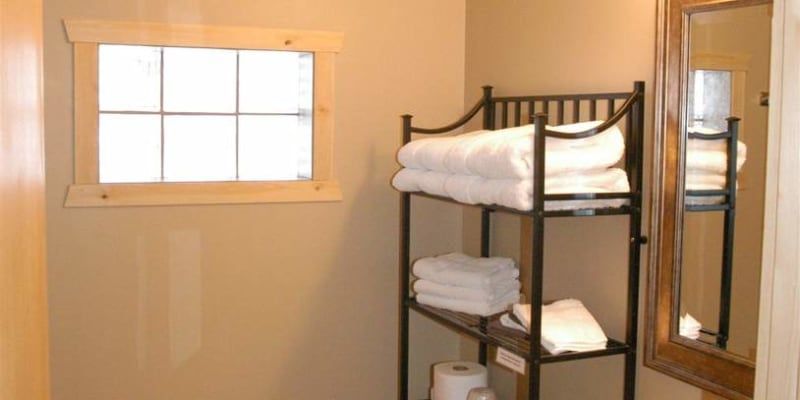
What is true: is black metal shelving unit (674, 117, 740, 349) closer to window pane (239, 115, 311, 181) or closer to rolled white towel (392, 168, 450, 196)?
rolled white towel (392, 168, 450, 196)

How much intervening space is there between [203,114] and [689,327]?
6.10 feet

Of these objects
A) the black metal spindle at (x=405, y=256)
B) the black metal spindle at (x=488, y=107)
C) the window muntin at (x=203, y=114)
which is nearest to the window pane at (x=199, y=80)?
the window muntin at (x=203, y=114)

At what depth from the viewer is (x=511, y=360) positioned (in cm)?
240

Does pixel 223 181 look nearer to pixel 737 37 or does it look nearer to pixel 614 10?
pixel 614 10

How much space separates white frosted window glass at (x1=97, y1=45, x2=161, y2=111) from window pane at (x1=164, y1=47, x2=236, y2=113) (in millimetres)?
39

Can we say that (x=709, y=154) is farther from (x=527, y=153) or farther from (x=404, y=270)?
(x=404, y=270)

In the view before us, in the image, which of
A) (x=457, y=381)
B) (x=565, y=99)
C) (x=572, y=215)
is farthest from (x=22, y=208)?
(x=457, y=381)

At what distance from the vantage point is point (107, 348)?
119 inches

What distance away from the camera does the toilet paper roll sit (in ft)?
9.45

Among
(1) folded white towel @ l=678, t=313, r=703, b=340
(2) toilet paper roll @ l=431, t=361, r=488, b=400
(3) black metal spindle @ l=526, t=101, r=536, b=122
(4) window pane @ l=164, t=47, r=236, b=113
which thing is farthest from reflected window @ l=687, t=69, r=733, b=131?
(4) window pane @ l=164, t=47, r=236, b=113

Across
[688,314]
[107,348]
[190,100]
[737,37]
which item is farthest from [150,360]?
[737,37]

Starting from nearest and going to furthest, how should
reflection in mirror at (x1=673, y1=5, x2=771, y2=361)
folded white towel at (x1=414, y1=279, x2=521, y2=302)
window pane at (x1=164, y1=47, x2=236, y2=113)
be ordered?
reflection in mirror at (x1=673, y1=5, x2=771, y2=361), folded white towel at (x1=414, y1=279, x2=521, y2=302), window pane at (x1=164, y1=47, x2=236, y2=113)

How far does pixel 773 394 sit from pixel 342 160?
215cm

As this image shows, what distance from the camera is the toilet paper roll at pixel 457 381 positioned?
288 centimetres
